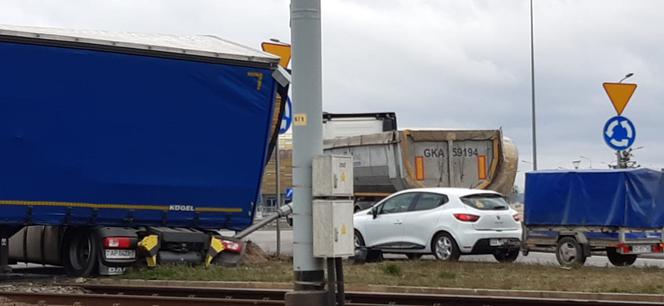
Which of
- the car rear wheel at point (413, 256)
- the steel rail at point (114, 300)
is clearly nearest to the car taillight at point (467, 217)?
the car rear wheel at point (413, 256)

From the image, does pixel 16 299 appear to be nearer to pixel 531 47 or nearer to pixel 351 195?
pixel 351 195

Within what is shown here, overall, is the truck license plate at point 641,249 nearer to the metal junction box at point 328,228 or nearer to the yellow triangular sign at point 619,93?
the yellow triangular sign at point 619,93

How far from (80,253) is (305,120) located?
974cm

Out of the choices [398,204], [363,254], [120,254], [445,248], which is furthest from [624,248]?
[120,254]

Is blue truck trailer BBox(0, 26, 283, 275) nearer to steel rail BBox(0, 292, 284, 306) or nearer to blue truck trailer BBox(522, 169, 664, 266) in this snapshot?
steel rail BBox(0, 292, 284, 306)

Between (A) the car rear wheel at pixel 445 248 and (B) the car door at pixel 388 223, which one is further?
(B) the car door at pixel 388 223

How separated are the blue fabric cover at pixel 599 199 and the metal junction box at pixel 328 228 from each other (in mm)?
11847

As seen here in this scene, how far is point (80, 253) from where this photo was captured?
57.1 ft

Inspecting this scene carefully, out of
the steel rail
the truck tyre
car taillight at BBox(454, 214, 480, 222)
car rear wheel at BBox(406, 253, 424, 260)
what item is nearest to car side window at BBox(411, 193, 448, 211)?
car taillight at BBox(454, 214, 480, 222)

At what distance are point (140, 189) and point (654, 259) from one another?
487 inches

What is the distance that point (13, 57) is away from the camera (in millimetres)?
15523

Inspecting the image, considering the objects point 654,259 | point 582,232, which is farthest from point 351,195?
point 654,259

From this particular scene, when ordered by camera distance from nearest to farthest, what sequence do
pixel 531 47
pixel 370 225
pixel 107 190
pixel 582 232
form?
pixel 107 190 < pixel 582 232 < pixel 370 225 < pixel 531 47

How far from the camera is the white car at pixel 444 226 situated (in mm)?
19688
